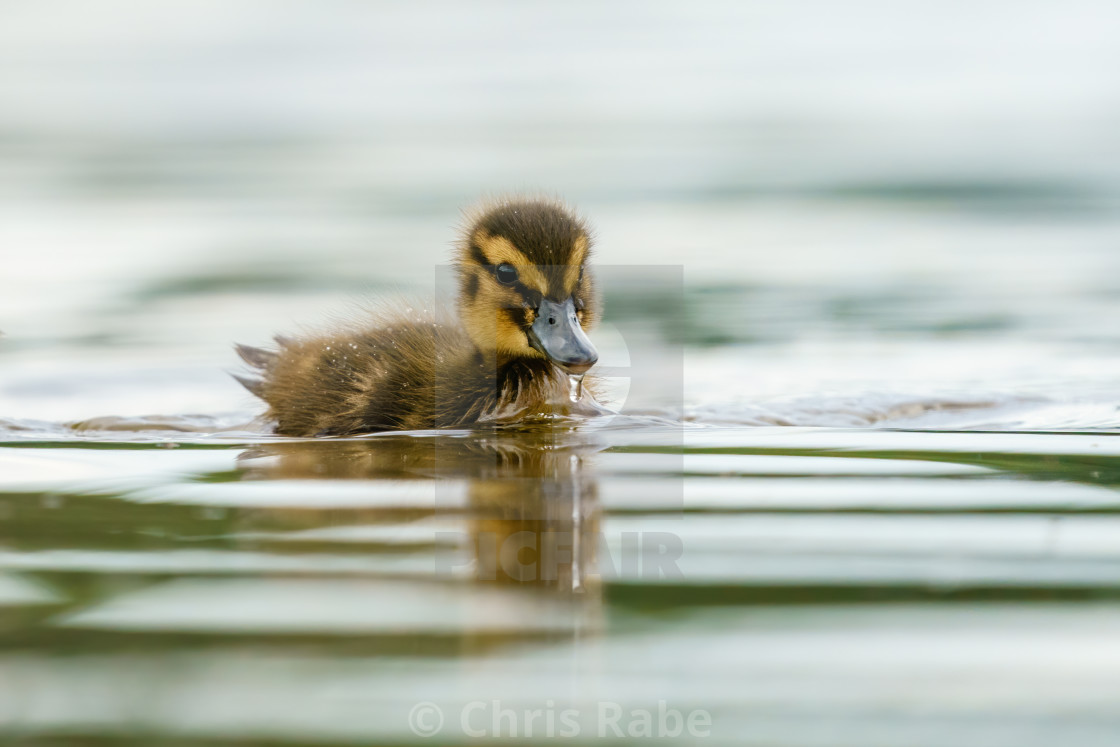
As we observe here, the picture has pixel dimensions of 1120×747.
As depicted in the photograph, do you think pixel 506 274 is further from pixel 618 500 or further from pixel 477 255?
pixel 618 500

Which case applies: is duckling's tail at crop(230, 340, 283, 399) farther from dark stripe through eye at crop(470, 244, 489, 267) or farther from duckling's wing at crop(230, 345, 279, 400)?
dark stripe through eye at crop(470, 244, 489, 267)

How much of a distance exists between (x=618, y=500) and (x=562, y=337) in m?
1.54

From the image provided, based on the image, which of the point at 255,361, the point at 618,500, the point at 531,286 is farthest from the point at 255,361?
the point at 618,500

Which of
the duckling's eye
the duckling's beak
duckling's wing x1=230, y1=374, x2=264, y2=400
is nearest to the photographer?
the duckling's beak

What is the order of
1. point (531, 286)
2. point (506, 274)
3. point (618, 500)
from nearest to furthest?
1. point (618, 500)
2. point (531, 286)
3. point (506, 274)

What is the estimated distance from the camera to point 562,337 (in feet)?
15.5

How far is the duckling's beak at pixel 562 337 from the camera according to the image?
460 cm

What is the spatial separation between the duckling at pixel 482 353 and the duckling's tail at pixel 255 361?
14 cm

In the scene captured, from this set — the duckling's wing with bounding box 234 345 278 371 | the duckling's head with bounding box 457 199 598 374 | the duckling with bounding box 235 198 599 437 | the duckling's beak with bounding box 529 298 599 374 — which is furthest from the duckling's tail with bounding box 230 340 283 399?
the duckling's beak with bounding box 529 298 599 374

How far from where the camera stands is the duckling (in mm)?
4898

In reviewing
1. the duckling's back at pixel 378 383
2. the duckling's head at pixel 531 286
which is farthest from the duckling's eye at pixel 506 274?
the duckling's back at pixel 378 383

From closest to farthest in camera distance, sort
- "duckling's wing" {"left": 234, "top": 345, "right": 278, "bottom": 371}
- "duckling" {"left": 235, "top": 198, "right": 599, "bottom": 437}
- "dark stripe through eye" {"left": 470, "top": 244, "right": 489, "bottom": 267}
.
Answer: "duckling" {"left": 235, "top": 198, "right": 599, "bottom": 437} < "dark stripe through eye" {"left": 470, "top": 244, "right": 489, "bottom": 267} < "duckling's wing" {"left": 234, "top": 345, "right": 278, "bottom": 371}

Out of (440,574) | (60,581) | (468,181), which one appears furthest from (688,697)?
(468,181)

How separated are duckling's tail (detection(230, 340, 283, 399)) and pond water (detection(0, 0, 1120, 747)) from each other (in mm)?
159
